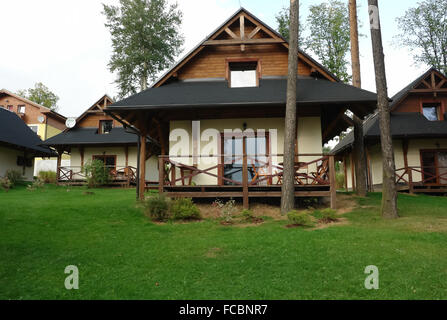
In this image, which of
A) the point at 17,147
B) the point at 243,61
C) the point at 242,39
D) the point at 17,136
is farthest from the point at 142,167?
the point at 17,136

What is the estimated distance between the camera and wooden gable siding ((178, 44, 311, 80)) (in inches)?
460

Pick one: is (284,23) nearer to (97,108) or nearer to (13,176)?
(97,108)

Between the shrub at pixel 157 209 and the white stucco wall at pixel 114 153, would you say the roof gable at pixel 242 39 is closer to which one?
the shrub at pixel 157 209

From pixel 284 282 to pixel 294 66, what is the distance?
6.82 metres

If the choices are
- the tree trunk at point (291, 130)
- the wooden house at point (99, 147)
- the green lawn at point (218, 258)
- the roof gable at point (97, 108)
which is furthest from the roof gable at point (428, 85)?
the roof gable at point (97, 108)

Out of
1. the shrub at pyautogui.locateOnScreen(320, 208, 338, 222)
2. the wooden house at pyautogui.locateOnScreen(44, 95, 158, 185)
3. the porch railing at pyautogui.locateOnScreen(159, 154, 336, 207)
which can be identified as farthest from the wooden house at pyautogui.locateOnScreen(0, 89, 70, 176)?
the shrub at pyautogui.locateOnScreen(320, 208, 338, 222)

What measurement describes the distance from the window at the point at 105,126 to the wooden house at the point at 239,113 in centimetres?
1099

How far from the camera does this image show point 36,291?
A: 12.3 feet

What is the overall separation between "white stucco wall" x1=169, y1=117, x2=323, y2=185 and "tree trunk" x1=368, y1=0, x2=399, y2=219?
251 centimetres

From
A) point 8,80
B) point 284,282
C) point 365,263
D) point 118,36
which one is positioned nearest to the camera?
point 284,282

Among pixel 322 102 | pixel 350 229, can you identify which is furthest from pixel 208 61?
pixel 350 229

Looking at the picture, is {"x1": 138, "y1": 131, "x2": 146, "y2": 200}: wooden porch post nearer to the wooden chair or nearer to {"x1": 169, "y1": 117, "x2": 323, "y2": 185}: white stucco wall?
{"x1": 169, "y1": 117, "x2": 323, "y2": 185}: white stucco wall

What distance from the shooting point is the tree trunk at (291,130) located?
850 cm
